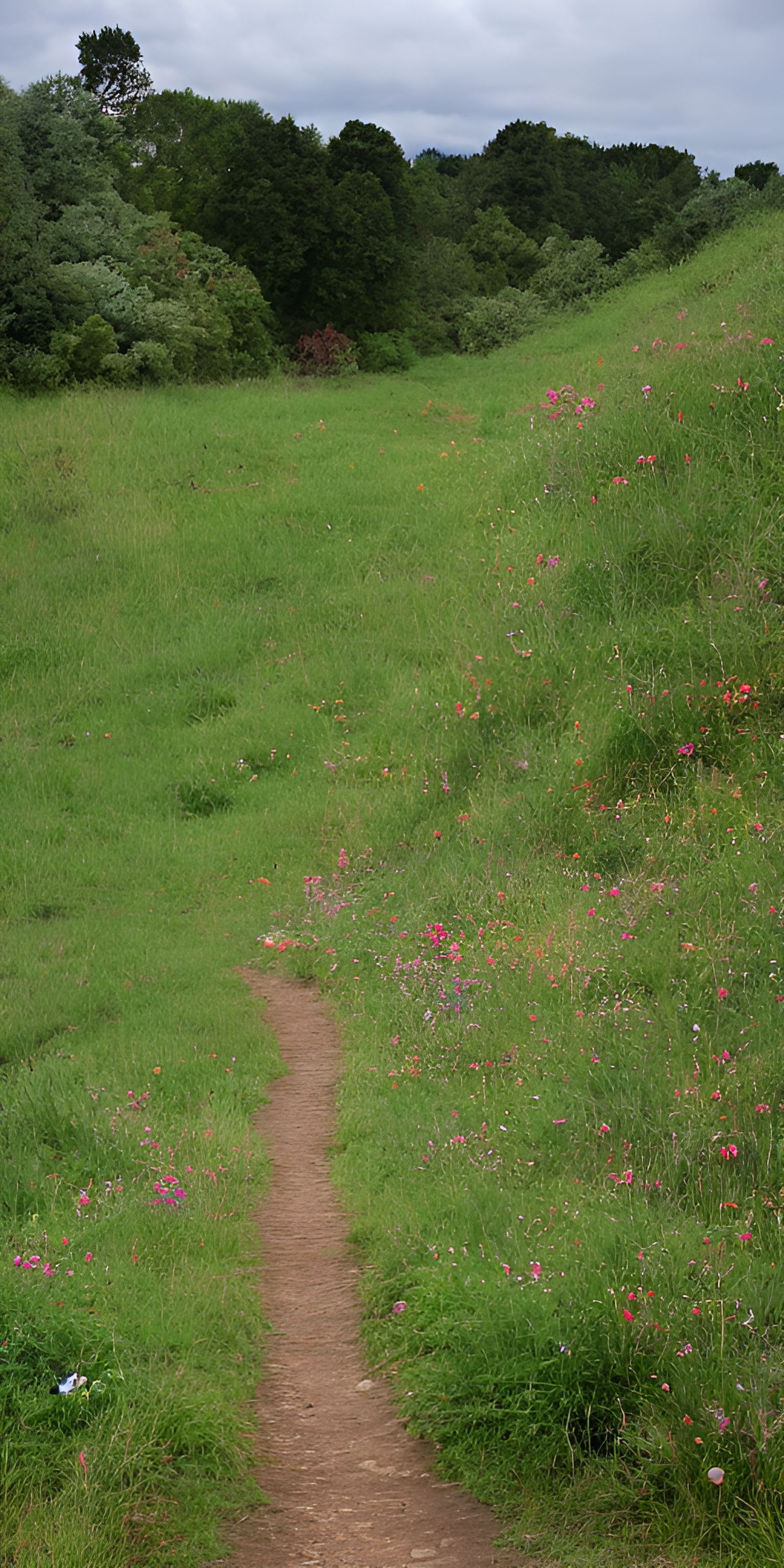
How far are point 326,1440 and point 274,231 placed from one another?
31.3 metres

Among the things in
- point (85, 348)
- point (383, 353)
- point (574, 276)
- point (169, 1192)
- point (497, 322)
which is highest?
point (574, 276)

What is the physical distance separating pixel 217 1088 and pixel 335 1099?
64 centimetres

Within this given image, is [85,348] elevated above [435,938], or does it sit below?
above

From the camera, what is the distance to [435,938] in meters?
7.90

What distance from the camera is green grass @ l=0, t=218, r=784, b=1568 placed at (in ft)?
12.4

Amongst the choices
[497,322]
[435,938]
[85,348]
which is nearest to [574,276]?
[497,322]

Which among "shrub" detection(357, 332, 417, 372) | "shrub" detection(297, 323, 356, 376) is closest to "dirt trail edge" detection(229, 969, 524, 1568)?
"shrub" detection(297, 323, 356, 376)

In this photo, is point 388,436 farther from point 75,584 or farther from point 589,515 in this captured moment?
point 589,515

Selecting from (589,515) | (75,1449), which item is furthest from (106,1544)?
(589,515)

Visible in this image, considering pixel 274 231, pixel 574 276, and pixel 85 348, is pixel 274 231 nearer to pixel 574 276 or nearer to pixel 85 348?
pixel 574 276

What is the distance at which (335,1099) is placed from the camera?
6539mm

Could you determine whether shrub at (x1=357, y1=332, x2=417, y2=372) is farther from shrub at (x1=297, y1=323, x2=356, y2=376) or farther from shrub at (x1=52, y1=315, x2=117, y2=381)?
shrub at (x1=52, y1=315, x2=117, y2=381)

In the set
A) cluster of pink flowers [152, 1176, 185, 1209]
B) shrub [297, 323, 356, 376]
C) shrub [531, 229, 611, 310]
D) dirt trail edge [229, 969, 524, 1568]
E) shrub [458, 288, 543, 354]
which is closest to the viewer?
dirt trail edge [229, 969, 524, 1568]

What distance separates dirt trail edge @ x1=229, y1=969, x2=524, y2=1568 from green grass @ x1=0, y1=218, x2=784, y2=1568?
12cm
